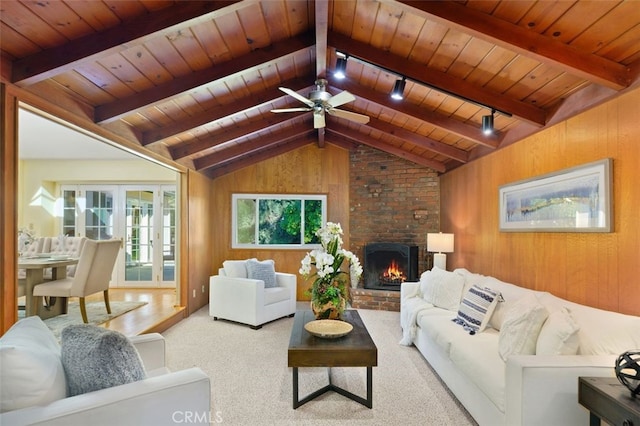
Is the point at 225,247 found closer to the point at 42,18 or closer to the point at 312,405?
the point at 312,405

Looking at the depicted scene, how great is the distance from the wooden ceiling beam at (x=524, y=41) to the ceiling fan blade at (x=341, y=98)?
2.70ft

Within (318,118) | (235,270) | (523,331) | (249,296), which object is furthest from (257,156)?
(523,331)

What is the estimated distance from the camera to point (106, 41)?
202 cm

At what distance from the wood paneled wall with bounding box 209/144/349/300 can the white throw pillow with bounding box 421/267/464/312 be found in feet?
8.05

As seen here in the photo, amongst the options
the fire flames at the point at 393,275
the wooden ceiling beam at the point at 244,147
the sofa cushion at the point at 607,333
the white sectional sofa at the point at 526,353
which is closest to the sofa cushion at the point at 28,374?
the white sectional sofa at the point at 526,353

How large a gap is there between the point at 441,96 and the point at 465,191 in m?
1.77

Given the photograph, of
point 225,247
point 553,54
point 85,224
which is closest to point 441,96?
point 553,54

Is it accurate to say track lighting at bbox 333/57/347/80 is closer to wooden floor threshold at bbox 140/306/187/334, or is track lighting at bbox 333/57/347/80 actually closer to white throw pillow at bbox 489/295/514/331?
white throw pillow at bbox 489/295/514/331

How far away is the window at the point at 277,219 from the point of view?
19.6ft

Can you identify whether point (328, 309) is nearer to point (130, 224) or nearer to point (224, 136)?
point (224, 136)

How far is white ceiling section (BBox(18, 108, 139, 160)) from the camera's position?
4090 millimetres

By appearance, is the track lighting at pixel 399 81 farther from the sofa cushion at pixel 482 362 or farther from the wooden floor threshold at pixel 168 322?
the wooden floor threshold at pixel 168 322

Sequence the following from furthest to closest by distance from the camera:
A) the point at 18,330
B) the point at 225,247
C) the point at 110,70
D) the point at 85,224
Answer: the point at 85,224
the point at 225,247
the point at 110,70
the point at 18,330

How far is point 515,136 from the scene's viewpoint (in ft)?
10.8
